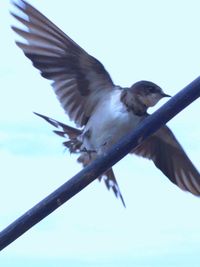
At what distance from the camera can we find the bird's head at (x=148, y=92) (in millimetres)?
2955

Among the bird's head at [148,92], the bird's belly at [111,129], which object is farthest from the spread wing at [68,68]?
the bird's belly at [111,129]

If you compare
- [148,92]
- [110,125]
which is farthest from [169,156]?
[110,125]

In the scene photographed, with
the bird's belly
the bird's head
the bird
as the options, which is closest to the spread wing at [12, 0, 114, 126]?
the bird

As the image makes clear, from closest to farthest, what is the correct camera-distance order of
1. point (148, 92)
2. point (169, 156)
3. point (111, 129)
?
point (111, 129) < point (148, 92) < point (169, 156)

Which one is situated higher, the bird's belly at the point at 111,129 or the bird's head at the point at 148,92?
the bird's head at the point at 148,92

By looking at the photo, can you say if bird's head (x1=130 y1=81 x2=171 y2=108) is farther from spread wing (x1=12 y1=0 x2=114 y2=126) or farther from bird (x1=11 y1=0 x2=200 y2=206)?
spread wing (x1=12 y1=0 x2=114 y2=126)

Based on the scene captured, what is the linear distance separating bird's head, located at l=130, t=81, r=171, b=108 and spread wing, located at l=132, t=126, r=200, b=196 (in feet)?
0.61

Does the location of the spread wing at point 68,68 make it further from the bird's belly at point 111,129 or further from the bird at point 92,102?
the bird's belly at point 111,129

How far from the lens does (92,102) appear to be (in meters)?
3.10

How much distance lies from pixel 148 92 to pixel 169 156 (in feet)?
1.05

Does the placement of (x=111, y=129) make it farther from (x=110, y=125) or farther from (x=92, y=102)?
(x=92, y=102)

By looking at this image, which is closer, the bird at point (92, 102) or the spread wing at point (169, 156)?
the bird at point (92, 102)

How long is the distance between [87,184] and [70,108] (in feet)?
4.70

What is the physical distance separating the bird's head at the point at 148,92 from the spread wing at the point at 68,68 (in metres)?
0.12
